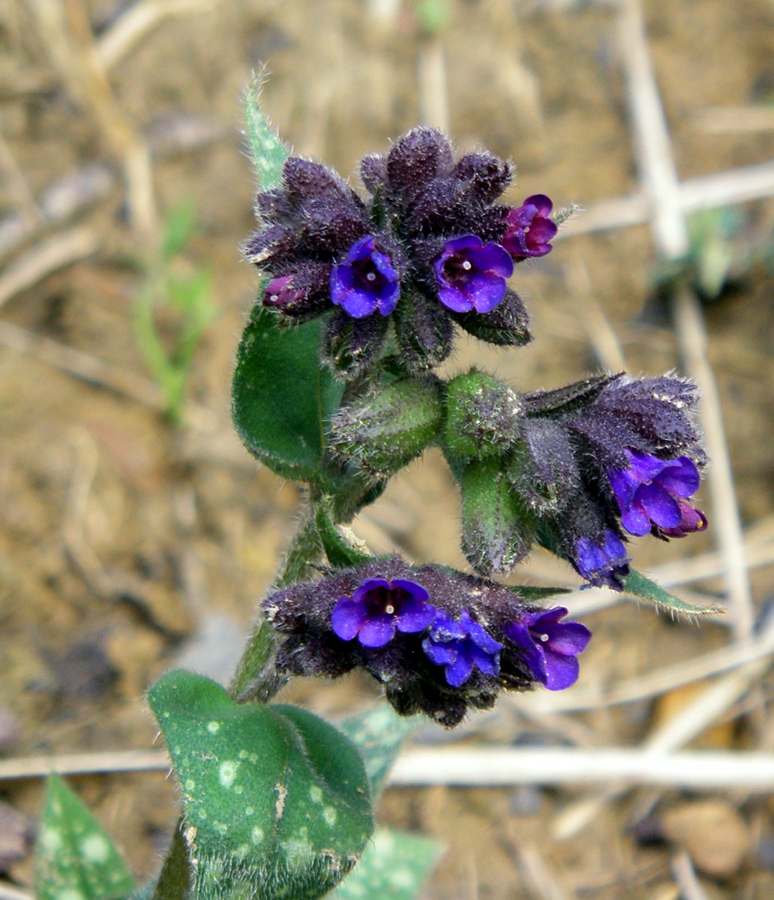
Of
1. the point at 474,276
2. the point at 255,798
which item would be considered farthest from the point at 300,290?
the point at 255,798

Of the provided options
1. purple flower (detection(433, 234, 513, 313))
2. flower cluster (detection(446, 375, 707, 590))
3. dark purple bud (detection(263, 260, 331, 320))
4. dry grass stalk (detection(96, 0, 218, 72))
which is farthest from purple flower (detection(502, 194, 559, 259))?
dry grass stalk (detection(96, 0, 218, 72))

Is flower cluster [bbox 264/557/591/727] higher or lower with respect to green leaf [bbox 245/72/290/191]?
lower

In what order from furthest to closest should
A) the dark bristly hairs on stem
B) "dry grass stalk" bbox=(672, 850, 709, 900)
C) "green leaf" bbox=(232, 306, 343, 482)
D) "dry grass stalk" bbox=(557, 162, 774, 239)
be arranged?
"dry grass stalk" bbox=(557, 162, 774, 239) < "dry grass stalk" bbox=(672, 850, 709, 900) < "green leaf" bbox=(232, 306, 343, 482) < the dark bristly hairs on stem

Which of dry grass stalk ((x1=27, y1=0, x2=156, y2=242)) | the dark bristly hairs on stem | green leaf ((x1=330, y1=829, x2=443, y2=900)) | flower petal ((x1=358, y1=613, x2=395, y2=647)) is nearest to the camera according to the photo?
flower petal ((x1=358, y1=613, x2=395, y2=647))

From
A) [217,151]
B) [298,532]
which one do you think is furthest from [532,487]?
[217,151]

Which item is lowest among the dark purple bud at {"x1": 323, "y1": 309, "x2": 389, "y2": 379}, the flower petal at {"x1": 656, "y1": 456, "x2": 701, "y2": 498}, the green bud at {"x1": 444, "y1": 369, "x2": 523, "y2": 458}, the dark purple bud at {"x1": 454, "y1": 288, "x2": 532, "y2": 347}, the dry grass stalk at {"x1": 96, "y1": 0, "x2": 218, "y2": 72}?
the flower petal at {"x1": 656, "y1": 456, "x2": 701, "y2": 498}

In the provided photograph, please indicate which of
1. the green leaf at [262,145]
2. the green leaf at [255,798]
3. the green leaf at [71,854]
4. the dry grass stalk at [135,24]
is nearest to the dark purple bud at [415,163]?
the green leaf at [262,145]

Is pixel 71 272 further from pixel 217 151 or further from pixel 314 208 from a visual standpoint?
pixel 314 208

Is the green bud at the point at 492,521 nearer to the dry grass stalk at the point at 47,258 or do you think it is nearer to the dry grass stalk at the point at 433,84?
the dry grass stalk at the point at 47,258

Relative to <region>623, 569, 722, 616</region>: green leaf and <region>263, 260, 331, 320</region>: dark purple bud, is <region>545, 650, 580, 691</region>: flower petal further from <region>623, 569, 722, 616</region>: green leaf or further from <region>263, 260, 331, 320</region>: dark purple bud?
<region>263, 260, 331, 320</region>: dark purple bud
